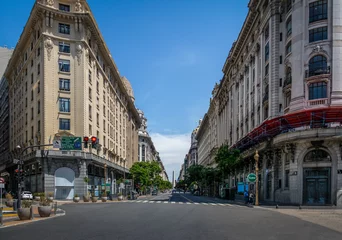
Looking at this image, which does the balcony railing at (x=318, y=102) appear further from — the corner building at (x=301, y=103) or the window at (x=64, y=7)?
the window at (x=64, y=7)

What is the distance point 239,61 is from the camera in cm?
7112

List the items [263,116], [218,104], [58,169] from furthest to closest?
[218,104] < [58,169] < [263,116]

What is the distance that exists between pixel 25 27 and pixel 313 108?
46.5m

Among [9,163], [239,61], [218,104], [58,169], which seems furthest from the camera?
[218,104]

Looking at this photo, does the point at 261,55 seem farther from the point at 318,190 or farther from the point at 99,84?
the point at 99,84

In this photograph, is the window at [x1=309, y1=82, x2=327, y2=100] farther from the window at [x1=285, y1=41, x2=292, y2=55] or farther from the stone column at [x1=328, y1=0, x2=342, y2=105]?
the window at [x1=285, y1=41, x2=292, y2=55]

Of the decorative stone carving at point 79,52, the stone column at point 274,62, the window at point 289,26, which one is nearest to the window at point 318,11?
the window at point 289,26

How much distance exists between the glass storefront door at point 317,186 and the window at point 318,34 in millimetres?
13825

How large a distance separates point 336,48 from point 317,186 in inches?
566

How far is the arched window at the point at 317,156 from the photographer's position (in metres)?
37.1

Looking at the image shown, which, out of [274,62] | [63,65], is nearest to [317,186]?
[274,62]

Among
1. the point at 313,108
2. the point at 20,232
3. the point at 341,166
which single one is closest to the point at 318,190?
the point at 341,166

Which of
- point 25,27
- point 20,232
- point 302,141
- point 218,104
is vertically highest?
point 25,27

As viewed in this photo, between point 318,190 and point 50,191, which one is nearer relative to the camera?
point 318,190
